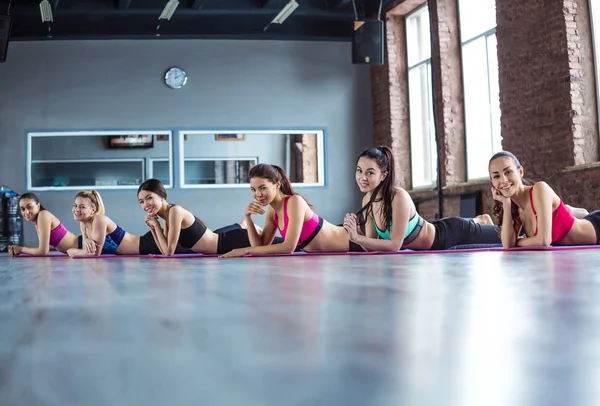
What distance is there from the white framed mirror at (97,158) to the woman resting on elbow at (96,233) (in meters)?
4.08

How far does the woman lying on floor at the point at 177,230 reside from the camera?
4223 millimetres

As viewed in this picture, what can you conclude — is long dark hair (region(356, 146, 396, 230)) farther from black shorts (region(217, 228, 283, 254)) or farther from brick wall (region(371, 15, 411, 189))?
brick wall (region(371, 15, 411, 189))

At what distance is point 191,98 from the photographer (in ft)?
30.7

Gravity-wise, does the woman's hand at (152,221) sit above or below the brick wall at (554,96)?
below

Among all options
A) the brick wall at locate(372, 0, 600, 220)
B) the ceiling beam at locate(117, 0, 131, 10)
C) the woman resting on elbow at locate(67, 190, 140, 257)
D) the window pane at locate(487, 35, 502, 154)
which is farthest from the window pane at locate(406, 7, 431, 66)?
the woman resting on elbow at locate(67, 190, 140, 257)

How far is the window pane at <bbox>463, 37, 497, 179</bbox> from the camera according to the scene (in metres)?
7.76

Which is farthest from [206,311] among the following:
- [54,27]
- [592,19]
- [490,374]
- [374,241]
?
[54,27]

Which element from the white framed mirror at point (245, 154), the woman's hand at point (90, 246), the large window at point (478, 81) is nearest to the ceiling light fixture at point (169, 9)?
the white framed mirror at point (245, 154)

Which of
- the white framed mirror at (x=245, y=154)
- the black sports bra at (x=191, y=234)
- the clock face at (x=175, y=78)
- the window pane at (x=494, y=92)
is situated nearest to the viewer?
the black sports bra at (x=191, y=234)

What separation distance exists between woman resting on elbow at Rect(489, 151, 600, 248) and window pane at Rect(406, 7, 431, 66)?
5.60 meters

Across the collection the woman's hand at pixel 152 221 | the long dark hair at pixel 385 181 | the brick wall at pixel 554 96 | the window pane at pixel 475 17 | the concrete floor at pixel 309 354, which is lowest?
the concrete floor at pixel 309 354

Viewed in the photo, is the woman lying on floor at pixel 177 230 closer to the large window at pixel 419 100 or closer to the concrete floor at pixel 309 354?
the concrete floor at pixel 309 354

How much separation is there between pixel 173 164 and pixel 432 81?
3750mm

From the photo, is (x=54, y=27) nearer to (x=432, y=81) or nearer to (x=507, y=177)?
(x=432, y=81)
